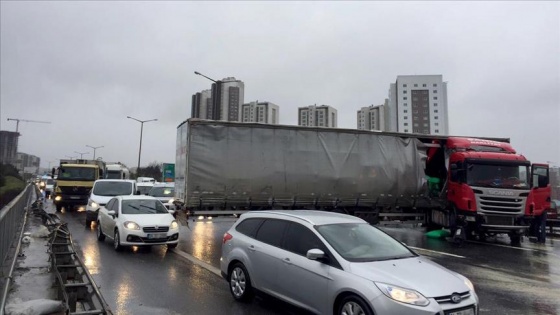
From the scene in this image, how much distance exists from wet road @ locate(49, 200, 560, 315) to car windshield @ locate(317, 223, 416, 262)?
1.17m

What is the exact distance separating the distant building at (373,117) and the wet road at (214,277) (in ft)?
141

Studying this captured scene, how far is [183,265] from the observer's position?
9234mm

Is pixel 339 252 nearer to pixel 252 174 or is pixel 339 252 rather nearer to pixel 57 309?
pixel 57 309

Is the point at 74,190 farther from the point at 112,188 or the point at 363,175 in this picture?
the point at 363,175

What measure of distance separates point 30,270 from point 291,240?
5.75 m

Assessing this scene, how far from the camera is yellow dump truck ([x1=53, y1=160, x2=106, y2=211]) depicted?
22781 mm

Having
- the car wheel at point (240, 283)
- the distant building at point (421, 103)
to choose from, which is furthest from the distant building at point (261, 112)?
the car wheel at point (240, 283)

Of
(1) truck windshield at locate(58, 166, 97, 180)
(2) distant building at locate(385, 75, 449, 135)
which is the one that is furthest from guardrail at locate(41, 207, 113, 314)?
(2) distant building at locate(385, 75, 449, 135)

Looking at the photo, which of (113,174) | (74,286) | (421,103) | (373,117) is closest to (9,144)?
(113,174)

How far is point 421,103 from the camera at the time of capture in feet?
251

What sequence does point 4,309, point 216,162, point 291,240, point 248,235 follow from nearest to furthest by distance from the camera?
point 4,309 < point 291,240 < point 248,235 < point 216,162

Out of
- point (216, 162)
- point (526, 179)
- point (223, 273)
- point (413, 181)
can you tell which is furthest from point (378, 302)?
point (526, 179)

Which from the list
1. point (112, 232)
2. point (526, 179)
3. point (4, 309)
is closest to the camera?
point (4, 309)

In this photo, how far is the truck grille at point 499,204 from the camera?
13703 mm
